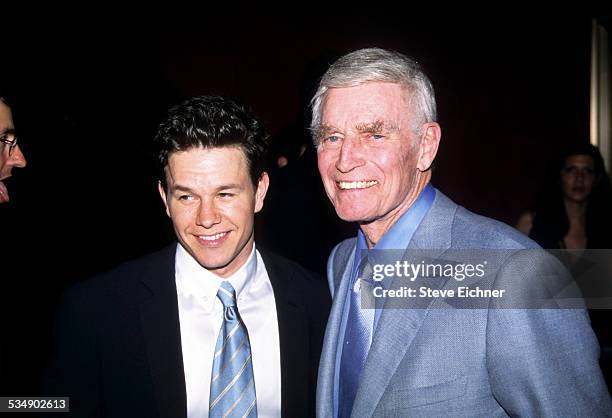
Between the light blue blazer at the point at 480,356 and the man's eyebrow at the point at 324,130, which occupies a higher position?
the man's eyebrow at the point at 324,130

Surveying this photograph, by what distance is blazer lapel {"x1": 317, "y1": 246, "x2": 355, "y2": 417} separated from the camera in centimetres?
165

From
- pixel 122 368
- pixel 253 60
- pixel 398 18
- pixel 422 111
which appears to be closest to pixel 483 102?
pixel 398 18

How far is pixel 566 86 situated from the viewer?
4773mm

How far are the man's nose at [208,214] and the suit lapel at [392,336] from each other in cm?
62

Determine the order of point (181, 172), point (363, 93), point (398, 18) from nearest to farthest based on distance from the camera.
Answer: point (363, 93)
point (181, 172)
point (398, 18)

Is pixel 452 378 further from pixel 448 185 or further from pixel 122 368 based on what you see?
pixel 448 185

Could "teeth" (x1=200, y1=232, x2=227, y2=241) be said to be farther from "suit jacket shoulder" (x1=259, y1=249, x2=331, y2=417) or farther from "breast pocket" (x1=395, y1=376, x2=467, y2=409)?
"breast pocket" (x1=395, y1=376, x2=467, y2=409)

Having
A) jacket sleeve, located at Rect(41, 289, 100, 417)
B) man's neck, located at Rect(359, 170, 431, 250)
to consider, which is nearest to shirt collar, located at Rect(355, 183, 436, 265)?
man's neck, located at Rect(359, 170, 431, 250)

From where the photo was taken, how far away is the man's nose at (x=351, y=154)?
1.63 m

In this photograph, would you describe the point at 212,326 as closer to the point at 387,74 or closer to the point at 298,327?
the point at 298,327

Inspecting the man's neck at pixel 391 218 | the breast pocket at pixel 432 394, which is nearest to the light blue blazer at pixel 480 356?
the breast pocket at pixel 432 394

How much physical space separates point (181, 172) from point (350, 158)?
579 millimetres

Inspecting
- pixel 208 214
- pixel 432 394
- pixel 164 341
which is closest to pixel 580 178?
pixel 432 394

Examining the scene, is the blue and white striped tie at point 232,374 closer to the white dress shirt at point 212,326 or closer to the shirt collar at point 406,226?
the white dress shirt at point 212,326
